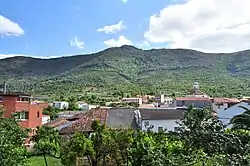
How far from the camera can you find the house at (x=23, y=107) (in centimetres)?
4125

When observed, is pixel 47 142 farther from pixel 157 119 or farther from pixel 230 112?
pixel 230 112

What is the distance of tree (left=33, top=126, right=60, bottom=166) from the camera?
32.3 m

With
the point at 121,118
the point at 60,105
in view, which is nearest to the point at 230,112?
the point at 121,118

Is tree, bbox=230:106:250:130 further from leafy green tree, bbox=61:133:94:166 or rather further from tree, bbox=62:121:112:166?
leafy green tree, bbox=61:133:94:166

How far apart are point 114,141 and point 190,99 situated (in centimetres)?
5958

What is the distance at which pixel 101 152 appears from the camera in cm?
2503

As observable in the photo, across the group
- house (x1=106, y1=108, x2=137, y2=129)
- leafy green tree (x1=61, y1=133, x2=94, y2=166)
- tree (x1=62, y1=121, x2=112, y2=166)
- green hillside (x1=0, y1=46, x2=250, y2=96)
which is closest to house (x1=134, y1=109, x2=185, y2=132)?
house (x1=106, y1=108, x2=137, y2=129)

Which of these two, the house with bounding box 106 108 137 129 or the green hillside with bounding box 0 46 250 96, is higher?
the green hillside with bounding box 0 46 250 96

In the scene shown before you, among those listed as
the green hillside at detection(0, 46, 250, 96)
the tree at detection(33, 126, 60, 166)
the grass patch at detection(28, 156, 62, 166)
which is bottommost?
the grass patch at detection(28, 156, 62, 166)

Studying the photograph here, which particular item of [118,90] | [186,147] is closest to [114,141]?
[186,147]

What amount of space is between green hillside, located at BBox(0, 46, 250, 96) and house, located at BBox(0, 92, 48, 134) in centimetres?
6947

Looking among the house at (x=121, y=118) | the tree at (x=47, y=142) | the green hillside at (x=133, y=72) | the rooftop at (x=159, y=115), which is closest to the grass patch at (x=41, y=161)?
the tree at (x=47, y=142)

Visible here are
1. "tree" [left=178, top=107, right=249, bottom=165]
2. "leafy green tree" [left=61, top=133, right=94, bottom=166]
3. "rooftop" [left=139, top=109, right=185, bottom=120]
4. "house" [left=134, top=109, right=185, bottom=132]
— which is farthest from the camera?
"rooftop" [left=139, top=109, right=185, bottom=120]

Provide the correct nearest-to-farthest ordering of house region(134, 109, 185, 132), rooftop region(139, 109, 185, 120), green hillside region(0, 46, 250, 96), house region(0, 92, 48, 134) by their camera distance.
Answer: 1. house region(0, 92, 48, 134)
2. house region(134, 109, 185, 132)
3. rooftop region(139, 109, 185, 120)
4. green hillside region(0, 46, 250, 96)
